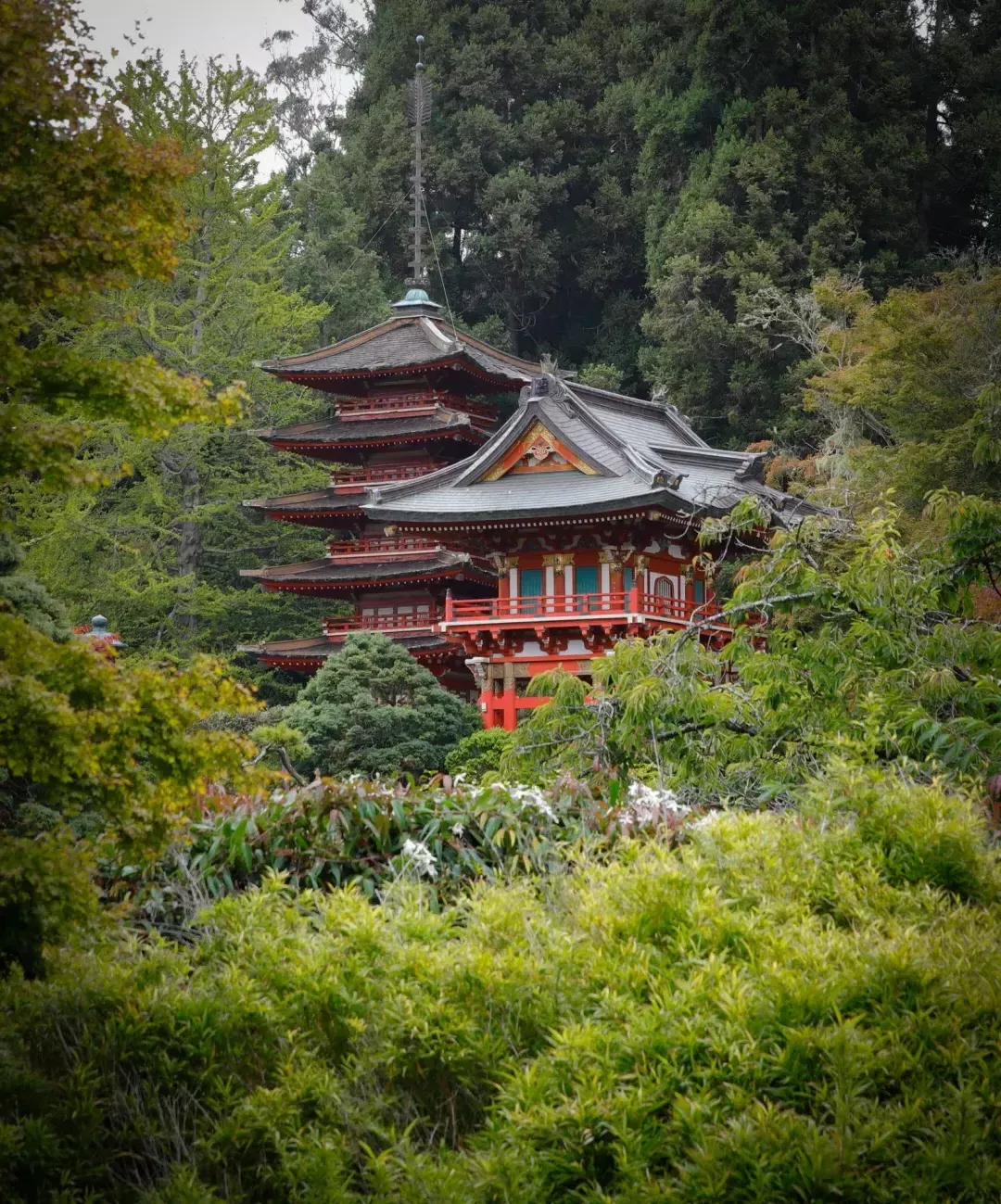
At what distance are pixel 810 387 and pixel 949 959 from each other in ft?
94.5

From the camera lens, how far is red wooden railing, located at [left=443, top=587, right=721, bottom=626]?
2544cm

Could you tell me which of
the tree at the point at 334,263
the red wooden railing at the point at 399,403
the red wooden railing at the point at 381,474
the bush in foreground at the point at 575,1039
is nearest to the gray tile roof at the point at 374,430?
the red wooden railing at the point at 399,403

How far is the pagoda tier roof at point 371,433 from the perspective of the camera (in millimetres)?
31609

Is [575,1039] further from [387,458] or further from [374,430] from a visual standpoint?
[387,458]

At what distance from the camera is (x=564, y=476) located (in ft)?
86.9

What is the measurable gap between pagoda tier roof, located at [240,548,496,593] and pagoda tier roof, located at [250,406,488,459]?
105 inches

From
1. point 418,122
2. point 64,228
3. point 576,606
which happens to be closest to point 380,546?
point 576,606

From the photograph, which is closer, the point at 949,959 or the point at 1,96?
the point at 949,959

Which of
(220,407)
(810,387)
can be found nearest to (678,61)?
(810,387)

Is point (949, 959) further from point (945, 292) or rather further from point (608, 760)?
point (945, 292)

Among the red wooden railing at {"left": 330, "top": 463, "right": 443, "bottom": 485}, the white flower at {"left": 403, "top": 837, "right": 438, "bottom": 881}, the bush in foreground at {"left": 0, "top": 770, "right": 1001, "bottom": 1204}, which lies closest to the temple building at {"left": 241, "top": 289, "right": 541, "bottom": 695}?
the red wooden railing at {"left": 330, "top": 463, "right": 443, "bottom": 485}

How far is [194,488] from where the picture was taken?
34219mm

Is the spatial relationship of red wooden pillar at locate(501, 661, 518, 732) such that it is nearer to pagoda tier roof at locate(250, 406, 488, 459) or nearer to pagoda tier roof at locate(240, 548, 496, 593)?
pagoda tier roof at locate(240, 548, 496, 593)

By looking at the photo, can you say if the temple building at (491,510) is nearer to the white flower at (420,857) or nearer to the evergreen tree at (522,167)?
the evergreen tree at (522,167)
